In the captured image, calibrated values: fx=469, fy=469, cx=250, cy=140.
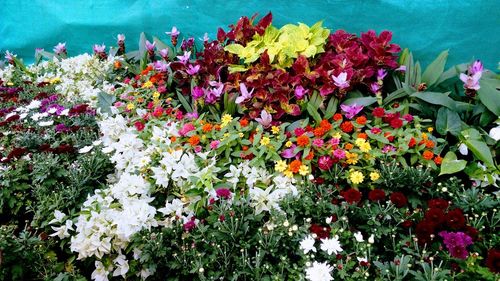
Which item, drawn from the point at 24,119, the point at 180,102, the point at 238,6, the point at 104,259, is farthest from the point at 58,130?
the point at 238,6

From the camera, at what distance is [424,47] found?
9.62ft

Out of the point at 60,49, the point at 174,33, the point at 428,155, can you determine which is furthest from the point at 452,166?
the point at 60,49

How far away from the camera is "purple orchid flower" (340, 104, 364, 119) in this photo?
242 centimetres

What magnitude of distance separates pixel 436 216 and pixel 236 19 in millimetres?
2091

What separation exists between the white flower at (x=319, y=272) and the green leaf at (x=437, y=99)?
3.88ft

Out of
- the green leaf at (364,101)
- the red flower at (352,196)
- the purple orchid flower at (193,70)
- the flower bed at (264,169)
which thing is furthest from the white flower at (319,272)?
the purple orchid flower at (193,70)

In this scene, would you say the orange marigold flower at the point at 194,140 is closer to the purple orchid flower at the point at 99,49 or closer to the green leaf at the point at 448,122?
the green leaf at the point at 448,122

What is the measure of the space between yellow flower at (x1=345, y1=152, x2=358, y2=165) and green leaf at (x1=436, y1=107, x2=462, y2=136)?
0.55 metres

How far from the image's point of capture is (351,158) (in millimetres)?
2184

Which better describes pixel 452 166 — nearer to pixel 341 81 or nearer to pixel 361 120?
pixel 361 120

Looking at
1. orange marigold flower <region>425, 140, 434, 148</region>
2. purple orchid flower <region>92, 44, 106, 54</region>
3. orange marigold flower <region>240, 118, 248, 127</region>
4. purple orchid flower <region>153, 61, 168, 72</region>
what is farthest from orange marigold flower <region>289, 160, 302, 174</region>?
purple orchid flower <region>92, 44, 106, 54</region>

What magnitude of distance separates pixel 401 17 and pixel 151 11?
1824 millimetres

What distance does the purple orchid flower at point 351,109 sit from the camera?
2.42 metres

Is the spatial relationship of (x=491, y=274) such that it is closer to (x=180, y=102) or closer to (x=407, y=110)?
(x=407, y=110)
